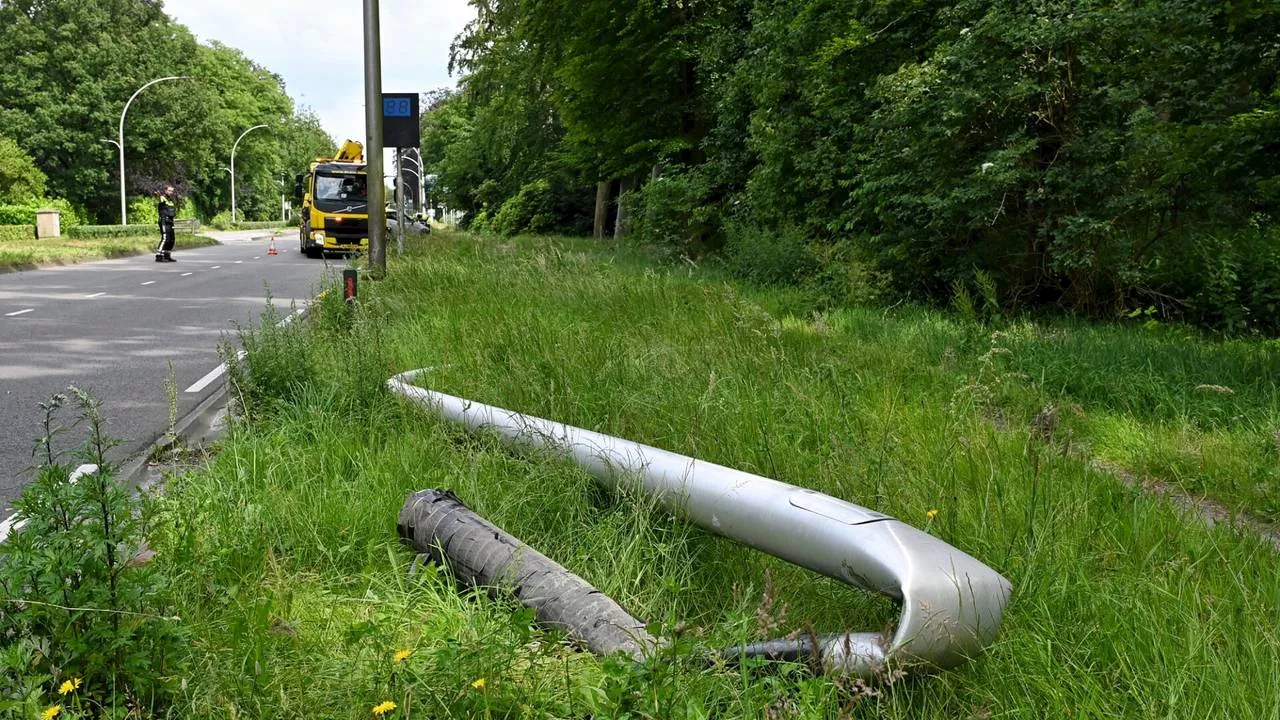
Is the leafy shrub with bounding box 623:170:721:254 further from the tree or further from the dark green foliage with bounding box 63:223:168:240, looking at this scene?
the tree

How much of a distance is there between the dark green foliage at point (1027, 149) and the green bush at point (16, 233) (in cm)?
2944

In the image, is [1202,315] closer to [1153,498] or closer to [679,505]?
[1153,498]

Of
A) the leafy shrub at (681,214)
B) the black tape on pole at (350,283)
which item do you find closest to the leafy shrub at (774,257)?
the leafy shrub at (681,214)

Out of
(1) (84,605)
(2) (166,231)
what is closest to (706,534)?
(1) (84,605)

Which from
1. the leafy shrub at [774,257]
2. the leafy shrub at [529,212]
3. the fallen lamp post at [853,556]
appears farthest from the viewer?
the leafy shrub at [529,212]

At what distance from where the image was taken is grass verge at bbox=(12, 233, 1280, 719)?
2.46 metres

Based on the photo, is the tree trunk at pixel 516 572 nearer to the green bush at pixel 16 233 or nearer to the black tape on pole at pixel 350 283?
the black tape on pole at pixel 350 283

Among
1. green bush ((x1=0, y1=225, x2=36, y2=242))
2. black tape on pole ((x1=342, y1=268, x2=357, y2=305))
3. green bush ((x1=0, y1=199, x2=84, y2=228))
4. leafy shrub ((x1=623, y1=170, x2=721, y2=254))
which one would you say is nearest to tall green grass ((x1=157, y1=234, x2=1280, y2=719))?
black tape on pole ((x1=342, y1=268, x2=357, y2=305))

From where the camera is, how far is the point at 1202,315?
31.9 feet

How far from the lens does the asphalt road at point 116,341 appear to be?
6406 mm

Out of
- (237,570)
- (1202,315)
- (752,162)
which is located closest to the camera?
(237,570)

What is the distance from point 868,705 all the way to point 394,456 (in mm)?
2496

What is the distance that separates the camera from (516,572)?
3.08 m

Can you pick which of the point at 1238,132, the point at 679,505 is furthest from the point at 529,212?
the point at 679,505
